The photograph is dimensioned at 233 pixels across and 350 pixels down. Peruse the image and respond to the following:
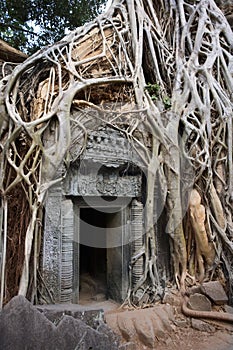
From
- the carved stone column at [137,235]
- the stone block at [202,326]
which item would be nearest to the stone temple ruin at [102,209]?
the carved stone column at [137,235]

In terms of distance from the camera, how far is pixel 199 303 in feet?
9.00

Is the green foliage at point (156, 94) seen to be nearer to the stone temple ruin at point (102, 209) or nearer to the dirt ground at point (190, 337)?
the stone temple ruin at point (102, 209)

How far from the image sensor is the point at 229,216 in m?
3.19

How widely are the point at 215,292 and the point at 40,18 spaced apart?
5.95 meters

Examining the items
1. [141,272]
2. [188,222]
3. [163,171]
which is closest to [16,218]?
[141,272]

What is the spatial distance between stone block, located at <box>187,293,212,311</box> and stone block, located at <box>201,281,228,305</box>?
0.21 ft

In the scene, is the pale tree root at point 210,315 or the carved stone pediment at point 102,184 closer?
the pale tree root at point 210,315

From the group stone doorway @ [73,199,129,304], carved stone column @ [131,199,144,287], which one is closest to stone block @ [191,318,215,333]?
carved stone column @ [131,199,144,287]

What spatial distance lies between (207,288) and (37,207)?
5.95 ft

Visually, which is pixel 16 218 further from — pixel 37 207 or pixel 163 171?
pixel 163 171

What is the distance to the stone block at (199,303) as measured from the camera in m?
2.72

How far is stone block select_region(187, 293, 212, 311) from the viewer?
8.93ft

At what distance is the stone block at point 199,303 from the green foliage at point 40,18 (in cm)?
561

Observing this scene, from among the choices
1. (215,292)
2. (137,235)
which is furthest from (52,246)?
(215,292)
